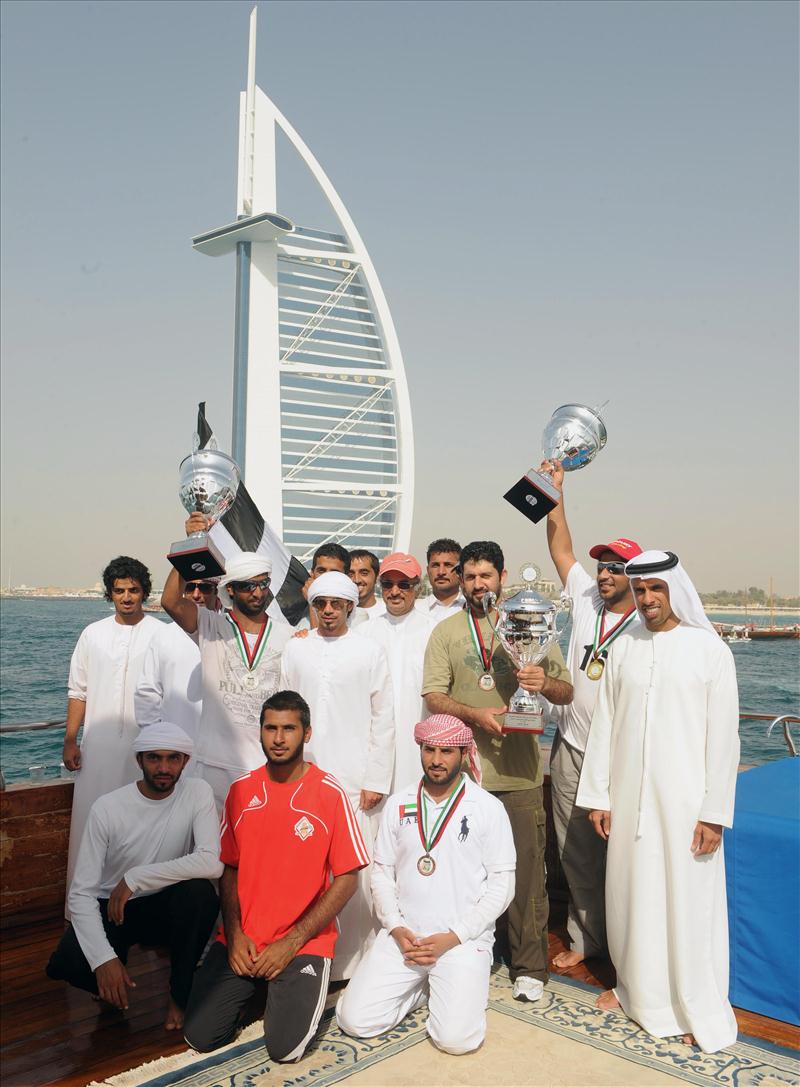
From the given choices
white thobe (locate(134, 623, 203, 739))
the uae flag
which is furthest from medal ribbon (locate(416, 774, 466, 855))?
the uae flag

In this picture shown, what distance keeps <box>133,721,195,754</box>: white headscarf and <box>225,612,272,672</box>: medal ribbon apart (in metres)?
0.46

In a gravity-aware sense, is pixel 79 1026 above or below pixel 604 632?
below

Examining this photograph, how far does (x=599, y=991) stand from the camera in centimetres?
337

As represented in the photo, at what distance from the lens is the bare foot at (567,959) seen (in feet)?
11.8

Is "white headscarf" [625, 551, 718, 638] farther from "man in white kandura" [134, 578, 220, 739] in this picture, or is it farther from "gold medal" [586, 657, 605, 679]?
"man in white kandura" [134, 578, 220, 739]

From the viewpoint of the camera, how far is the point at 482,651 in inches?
142

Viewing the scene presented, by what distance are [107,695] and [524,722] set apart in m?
1.94

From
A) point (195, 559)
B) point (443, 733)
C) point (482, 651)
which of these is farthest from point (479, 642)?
point (195, 559)

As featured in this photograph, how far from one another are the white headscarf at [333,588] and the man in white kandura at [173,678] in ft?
1.90

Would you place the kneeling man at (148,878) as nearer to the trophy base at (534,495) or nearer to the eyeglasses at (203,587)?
the eyeglasses at (203,587)

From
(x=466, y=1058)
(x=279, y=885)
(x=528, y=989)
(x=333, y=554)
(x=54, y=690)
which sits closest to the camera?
(x=466, y=1058)

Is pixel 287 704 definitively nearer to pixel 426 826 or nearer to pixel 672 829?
pixel 426 826

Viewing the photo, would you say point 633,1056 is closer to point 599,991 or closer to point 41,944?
point 599,991

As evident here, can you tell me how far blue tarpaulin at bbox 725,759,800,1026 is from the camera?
3182 millimetres
